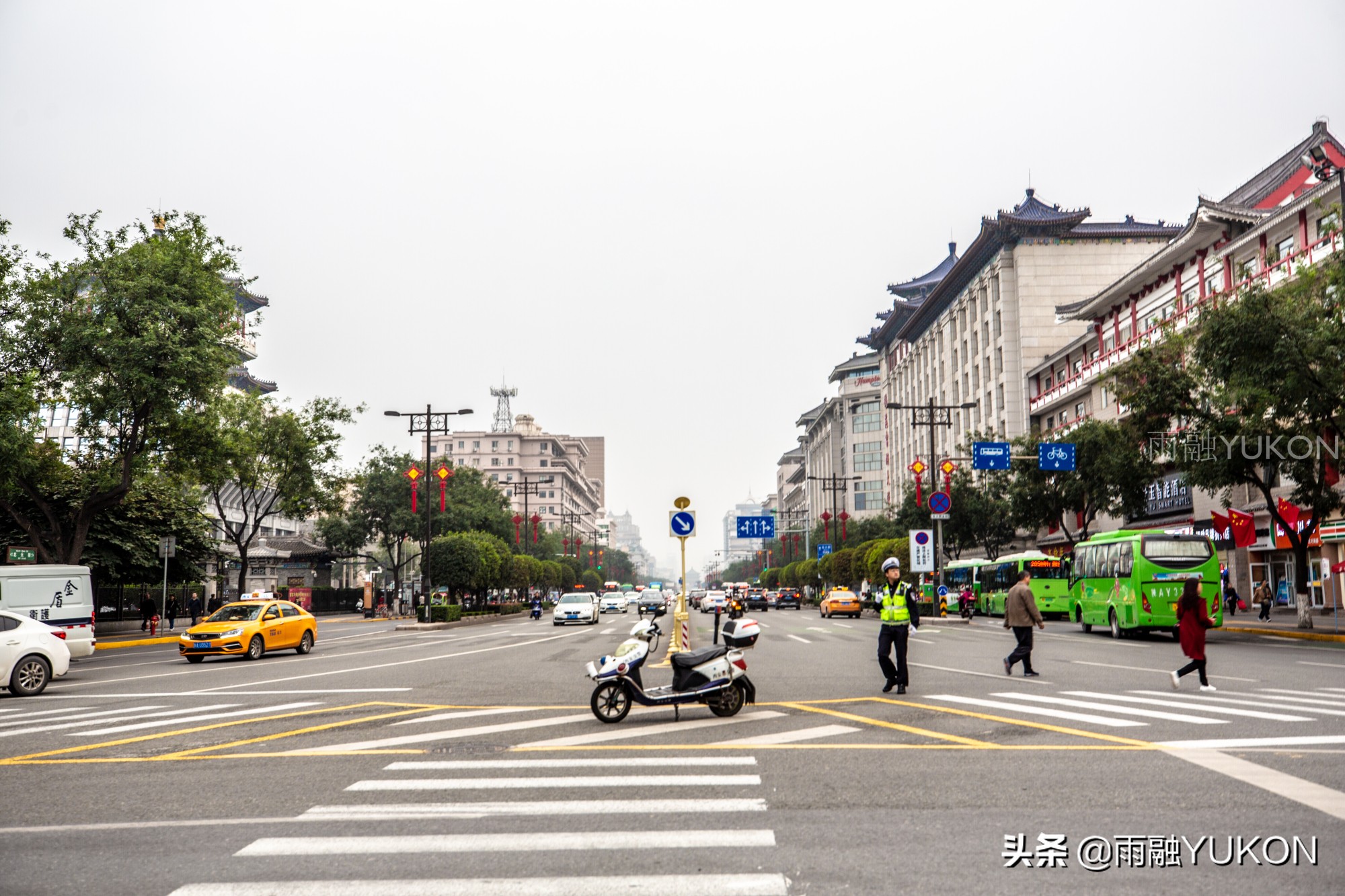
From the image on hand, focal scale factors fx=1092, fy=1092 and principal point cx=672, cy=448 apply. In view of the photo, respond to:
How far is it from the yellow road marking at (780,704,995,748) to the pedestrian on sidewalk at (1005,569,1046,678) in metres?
4.86

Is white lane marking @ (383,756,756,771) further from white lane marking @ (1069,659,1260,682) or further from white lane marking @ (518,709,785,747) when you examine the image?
white lane marking @ (1069,659,1260,682)

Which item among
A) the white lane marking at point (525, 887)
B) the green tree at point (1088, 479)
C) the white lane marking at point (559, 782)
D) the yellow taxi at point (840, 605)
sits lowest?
the yellow taxi at point (840, 605)

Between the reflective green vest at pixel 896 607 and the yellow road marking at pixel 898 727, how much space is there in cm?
202

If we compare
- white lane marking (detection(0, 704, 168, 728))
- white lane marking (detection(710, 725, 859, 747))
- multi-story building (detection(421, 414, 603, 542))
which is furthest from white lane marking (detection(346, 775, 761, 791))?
multi-story building (detection(421, 414, 603, 542))

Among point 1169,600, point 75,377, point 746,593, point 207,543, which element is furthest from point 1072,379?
point 75,377

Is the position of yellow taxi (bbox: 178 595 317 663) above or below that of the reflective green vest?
below

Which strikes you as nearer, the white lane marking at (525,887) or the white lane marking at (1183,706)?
the white lane marking at (525,887)

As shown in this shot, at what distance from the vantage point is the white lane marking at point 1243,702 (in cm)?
1209

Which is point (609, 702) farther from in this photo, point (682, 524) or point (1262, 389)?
point (1262, 389)

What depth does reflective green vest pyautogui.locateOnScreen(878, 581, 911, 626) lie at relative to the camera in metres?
14.8

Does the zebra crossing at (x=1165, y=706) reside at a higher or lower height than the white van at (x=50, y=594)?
lower

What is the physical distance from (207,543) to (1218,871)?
44360mm

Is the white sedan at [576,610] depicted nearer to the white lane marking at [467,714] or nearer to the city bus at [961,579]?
the city bus at [961,579]

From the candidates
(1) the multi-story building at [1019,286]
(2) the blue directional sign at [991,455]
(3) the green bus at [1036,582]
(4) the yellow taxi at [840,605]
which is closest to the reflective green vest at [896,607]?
(3) the green bus at [1036,582]
